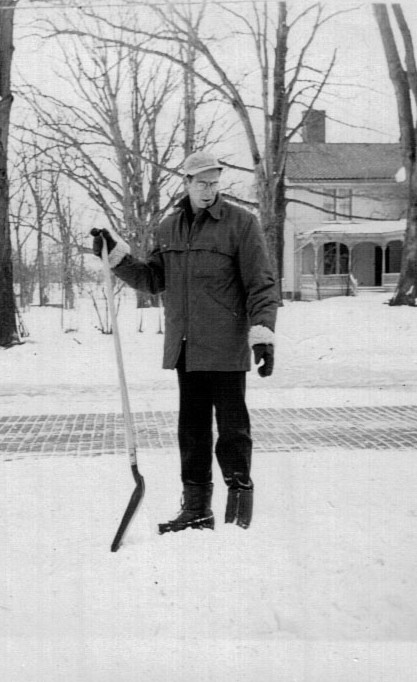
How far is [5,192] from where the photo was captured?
12.7m

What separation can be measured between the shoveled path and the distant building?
85.8ft

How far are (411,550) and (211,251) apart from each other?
1590 mm

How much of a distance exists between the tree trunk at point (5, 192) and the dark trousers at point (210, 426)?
900 centimetres

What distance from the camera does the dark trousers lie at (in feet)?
12.7

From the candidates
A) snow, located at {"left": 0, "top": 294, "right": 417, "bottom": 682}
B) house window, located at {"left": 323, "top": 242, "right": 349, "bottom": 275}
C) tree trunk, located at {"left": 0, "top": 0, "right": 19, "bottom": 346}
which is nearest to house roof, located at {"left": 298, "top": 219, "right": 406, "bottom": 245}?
house window, located at {"left": 323, "top": 242, "right": 349, "bottom": 275}

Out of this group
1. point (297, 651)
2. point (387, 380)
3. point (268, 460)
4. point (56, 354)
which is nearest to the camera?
point (297, 651)

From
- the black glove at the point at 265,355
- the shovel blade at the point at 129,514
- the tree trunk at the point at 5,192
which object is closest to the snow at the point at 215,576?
the shovel blade at the point at 129,514

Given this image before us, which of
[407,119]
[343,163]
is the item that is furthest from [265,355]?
[343,163]

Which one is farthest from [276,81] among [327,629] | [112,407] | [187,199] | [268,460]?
[327,629]

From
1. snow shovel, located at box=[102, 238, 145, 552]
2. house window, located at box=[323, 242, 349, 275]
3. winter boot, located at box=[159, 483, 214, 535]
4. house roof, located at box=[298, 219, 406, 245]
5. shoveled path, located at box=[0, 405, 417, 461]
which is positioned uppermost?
house roof, located at box=[298, 219, 406, 245]

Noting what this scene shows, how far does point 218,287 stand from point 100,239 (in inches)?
23.5

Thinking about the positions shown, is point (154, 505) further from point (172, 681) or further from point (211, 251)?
point (172, 681)

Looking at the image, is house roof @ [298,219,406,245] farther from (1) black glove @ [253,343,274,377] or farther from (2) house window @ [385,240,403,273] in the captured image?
(1) black glove @ [253,343,274,377]

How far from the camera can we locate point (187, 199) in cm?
398
